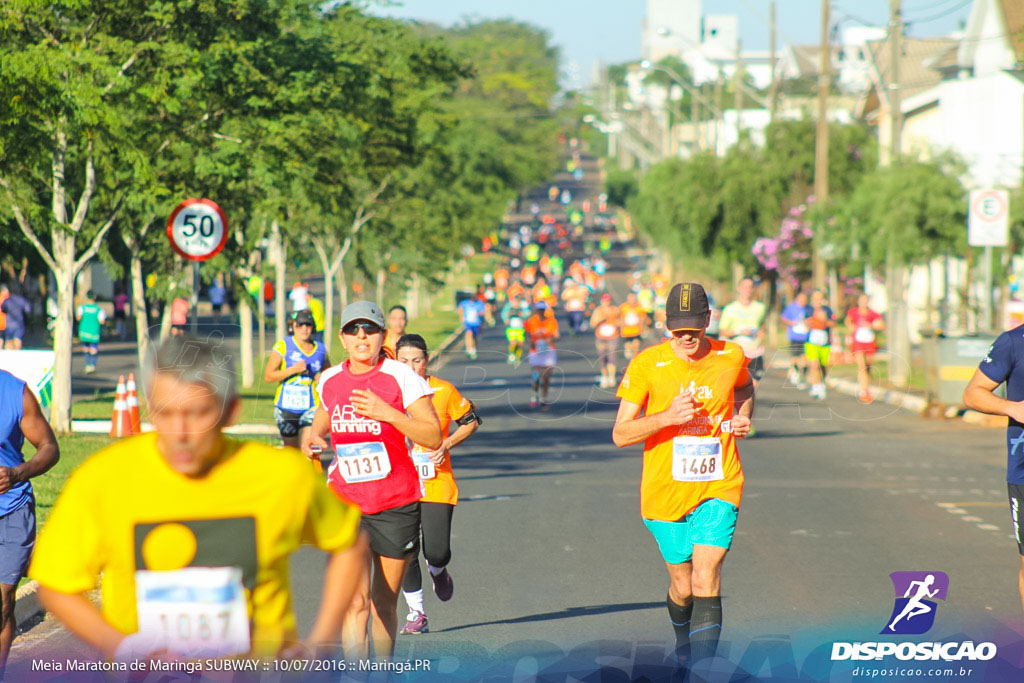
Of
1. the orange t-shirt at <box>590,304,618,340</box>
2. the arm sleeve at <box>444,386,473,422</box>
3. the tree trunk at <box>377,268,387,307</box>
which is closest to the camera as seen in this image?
the arm sleeve at <box>444,386,473,422</box>

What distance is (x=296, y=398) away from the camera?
13.3 m

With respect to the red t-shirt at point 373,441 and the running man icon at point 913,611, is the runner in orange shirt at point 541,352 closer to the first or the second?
the running man icon at point 913,611

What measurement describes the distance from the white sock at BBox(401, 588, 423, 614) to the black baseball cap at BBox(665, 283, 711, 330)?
2.12 metres

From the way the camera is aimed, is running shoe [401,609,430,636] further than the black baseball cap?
Yes

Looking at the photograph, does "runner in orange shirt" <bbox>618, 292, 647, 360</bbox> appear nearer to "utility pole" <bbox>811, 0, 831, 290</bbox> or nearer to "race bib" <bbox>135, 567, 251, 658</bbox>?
"utility pole" <bbox>811, 0, 831, 290</bbox>

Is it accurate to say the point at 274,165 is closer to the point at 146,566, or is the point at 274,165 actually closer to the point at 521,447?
the point at 521,447

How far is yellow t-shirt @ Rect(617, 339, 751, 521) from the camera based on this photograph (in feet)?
23.6

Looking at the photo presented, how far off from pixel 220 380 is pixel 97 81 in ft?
44.8

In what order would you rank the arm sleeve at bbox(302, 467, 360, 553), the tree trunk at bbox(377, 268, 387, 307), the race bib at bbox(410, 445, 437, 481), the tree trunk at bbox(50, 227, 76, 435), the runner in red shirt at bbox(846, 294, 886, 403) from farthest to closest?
the tree trunk at bbox(377, 268, 387, 307)
the runner in red shirt at bbox(846, 294, 886, 403)
the tree trunk at bbox(50, 227, 76, 435)
the race bib at bbox(410, 445, 437, 481)
the arm sleeve at bbox(302, 467, 360, 553)

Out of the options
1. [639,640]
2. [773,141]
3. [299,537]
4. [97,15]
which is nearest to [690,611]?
[639,640]

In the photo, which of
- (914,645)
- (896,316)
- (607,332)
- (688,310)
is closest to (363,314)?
(688,310)

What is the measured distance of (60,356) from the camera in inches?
734

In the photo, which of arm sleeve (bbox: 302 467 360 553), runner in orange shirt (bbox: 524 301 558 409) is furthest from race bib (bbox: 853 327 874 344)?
arm sleeve (bbox: 302 467 360 553)

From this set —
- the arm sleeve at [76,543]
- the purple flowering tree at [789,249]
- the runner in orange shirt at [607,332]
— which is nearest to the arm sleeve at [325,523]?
the arm sleeve at [76,543]
